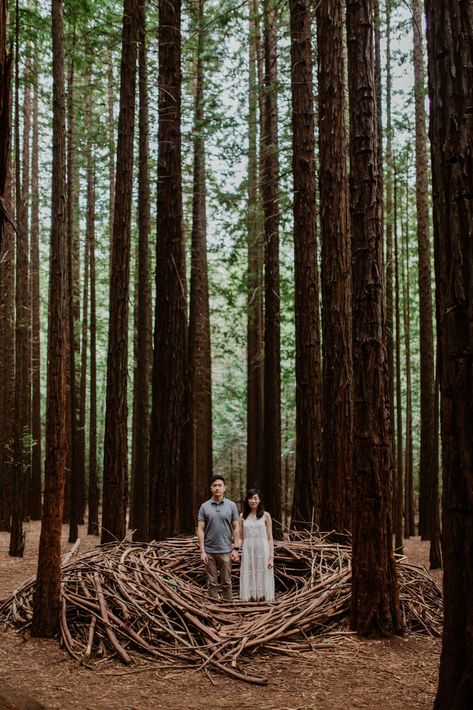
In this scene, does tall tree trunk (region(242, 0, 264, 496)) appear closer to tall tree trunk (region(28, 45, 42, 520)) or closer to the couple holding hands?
tall tree trunk (region(28, 45, 42, 520))

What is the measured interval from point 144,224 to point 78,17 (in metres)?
4.18

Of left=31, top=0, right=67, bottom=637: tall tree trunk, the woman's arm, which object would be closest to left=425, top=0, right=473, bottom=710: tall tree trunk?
left=31, top=0, right=67, bottom=637: tall tree trunk

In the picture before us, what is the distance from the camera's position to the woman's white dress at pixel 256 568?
8.91 m

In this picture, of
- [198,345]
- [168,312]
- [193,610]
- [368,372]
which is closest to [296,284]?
[168,312]

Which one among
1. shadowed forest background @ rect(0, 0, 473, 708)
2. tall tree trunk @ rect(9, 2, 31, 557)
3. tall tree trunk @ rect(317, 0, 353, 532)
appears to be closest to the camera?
shadowed forest background @ rect(0, 0, 473, 708)

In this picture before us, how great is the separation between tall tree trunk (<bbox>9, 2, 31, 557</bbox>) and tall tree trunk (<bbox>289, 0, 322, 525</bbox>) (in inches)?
188

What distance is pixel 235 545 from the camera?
920cm

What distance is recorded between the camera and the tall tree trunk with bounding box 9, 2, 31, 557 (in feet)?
44.5

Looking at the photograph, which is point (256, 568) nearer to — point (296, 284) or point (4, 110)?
point (296, 284)

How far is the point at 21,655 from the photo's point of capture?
7102 mm

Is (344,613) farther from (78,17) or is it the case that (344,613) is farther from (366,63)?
(78,17)

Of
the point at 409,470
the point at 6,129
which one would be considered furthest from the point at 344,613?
the point at 409,470

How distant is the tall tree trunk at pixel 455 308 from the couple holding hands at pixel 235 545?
16.6 feet

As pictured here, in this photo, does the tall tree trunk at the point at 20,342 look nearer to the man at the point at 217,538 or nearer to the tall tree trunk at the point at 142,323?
the tall tree trunk at the point at 142,323
